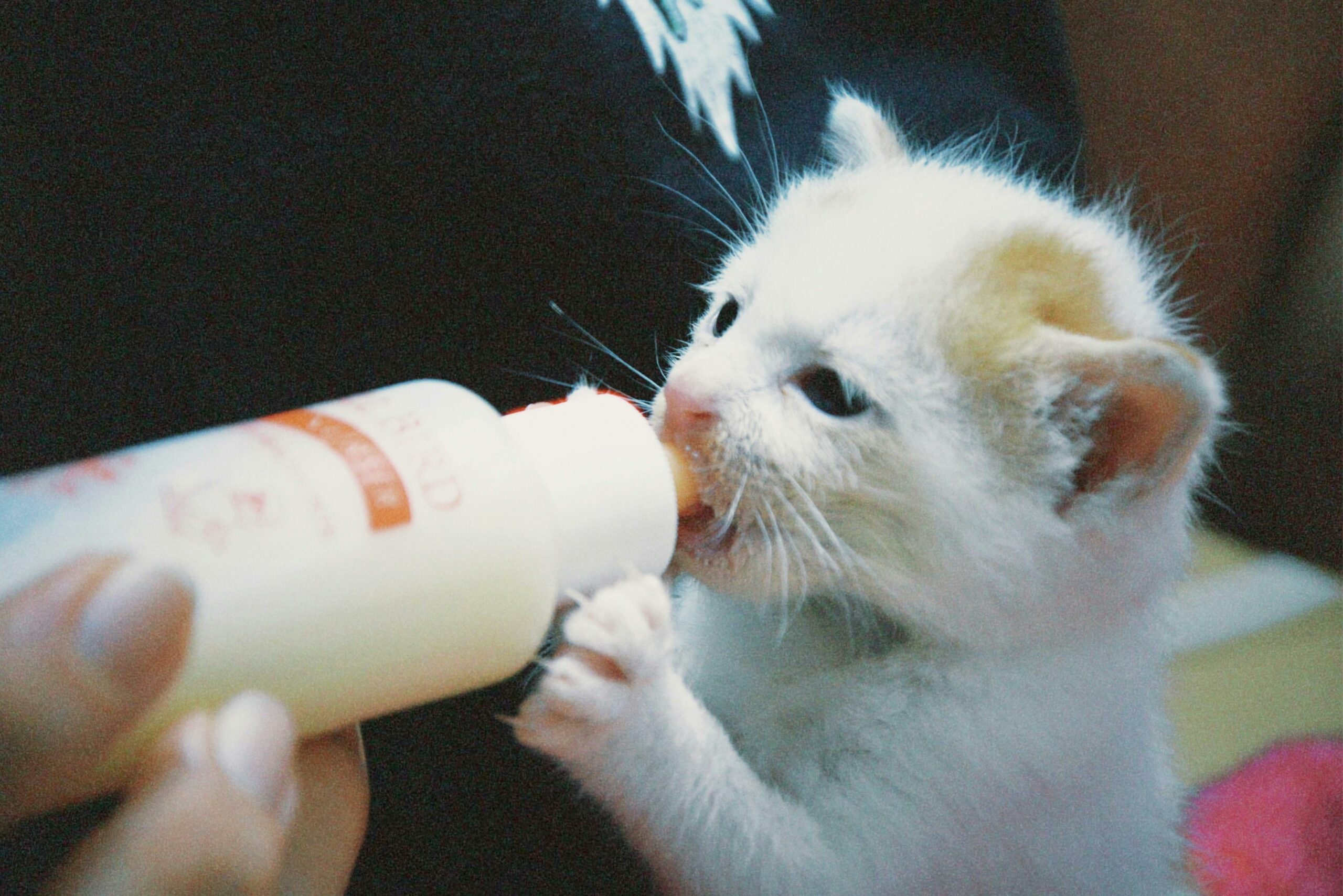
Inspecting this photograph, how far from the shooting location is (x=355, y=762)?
60 cm

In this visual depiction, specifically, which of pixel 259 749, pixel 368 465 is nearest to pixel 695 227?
pixel 368 465

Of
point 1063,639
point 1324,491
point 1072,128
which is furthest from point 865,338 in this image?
point 1324,491

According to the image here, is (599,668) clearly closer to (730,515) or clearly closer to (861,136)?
(730,515)

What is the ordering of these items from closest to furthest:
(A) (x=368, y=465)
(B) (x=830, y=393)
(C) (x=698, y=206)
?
(A) (x=368, y=465), (B) (x=830, y=393), (C) (x=698, y=206)

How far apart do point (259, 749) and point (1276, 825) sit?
1567 millimetres

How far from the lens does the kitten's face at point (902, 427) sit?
25.8 inches

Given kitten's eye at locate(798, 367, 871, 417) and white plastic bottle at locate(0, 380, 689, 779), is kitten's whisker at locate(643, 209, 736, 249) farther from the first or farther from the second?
white plastic bottle at locate(0, 380, 689, 779)

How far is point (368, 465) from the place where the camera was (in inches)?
19.2

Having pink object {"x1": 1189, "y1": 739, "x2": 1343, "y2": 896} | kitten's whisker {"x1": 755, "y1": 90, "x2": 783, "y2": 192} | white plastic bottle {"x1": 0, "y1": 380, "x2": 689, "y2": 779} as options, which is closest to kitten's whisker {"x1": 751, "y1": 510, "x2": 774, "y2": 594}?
white plastic bottle {"x1": 0, "y1": 380, "x2": 689, "y2": 779}

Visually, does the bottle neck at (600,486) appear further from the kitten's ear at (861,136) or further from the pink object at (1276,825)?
the pink object at (1276,825)

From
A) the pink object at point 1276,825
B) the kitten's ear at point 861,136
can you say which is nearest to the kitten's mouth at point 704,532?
the kitten's ear at point 861,136

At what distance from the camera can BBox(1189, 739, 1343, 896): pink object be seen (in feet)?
4.32

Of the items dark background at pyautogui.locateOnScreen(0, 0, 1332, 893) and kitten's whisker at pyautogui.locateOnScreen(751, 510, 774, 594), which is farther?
dark background at pyautogui.locateOnScreen(0, 0, 1332, 893)

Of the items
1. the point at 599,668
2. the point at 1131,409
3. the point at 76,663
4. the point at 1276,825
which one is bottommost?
the point at 1276,825
